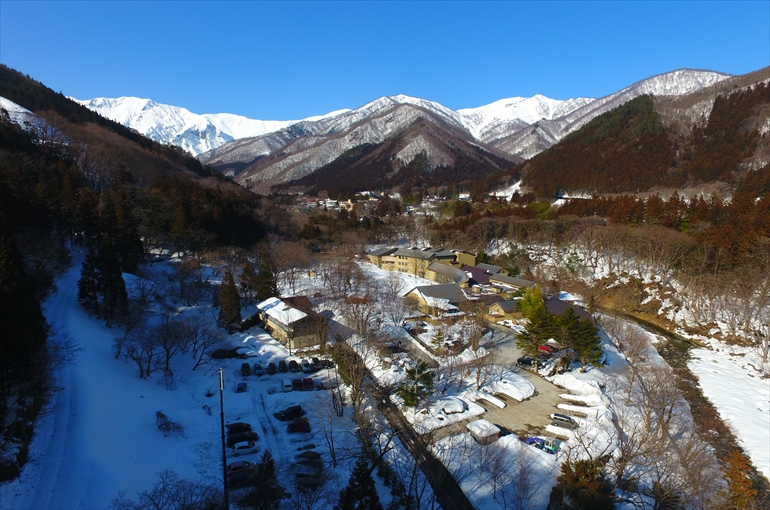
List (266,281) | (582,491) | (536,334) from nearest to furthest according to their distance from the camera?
1. (582,491)
2. (536,334)
3. (266,281)

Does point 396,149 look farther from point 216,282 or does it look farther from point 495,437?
point 495,437

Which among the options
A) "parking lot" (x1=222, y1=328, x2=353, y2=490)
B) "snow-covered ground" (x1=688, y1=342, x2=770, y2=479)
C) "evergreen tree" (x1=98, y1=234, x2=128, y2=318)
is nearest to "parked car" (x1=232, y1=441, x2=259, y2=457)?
"parking lot" (x1=222, y1=328, x2=353, y2=490)

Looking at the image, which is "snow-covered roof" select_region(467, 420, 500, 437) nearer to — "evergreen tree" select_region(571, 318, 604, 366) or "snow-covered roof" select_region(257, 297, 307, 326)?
"evergreen tree" select_region(571, 318, 604, 366)

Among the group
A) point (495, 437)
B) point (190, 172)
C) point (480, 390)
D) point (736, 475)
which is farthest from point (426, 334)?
point (190, 172)

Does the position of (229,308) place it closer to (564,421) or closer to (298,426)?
(298,426)

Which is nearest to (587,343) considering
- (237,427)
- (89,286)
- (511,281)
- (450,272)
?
(511,281)

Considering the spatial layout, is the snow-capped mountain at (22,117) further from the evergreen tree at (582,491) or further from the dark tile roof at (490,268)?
the evergreen tree at (582,491)
